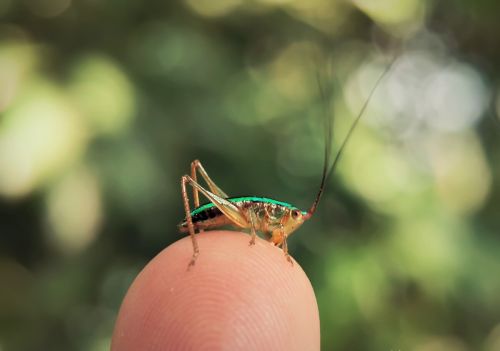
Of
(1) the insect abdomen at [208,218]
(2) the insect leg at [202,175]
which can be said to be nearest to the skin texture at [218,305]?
(1) the insect abdomen at [208,218]

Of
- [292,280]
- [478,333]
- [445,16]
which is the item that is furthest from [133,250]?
[445,16]

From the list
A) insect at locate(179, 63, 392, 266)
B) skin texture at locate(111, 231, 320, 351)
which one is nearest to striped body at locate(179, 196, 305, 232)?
insect at locate(179, 63, 392, 266)

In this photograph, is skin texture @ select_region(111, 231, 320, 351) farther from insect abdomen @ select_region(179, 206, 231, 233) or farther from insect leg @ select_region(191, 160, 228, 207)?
insect leg @ select_region(191, 160, 228, 207)

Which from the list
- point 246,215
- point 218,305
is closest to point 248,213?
point 246,215

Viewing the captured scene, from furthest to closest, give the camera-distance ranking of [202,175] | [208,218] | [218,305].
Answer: [202,175]
[208,218]
[218,305]

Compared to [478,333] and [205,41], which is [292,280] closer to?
[205,41]

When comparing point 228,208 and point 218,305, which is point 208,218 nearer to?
point 228,208

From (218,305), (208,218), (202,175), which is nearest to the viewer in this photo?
(218,305)

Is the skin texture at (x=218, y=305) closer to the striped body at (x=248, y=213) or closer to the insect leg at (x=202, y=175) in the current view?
the striped body at (x=248, y=213)
